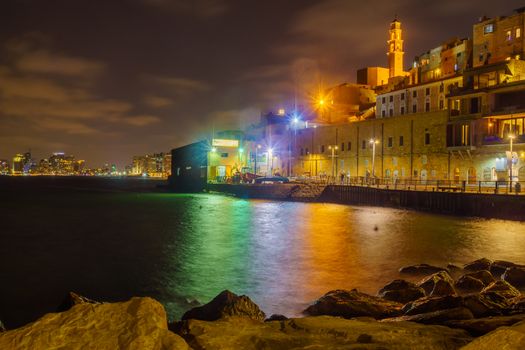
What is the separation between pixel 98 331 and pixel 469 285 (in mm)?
13203

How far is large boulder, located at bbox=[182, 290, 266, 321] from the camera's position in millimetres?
10711

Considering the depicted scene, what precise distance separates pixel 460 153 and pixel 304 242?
32043 mm

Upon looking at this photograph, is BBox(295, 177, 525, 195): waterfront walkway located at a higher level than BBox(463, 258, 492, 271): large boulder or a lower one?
higher

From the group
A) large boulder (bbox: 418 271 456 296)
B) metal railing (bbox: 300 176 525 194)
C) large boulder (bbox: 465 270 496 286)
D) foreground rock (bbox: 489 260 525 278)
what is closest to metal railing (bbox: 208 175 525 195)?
metal railing (bbox: 300 176 525 194)

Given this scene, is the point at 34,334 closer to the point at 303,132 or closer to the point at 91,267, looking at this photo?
the point at 91,267

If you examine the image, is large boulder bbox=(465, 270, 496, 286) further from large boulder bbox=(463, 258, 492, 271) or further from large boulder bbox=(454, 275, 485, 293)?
large boulder bbox=(463, 258, 492, 271)

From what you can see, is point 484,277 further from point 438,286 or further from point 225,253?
point 225,253

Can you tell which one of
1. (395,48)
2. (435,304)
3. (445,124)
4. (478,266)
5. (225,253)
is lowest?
(225,253)

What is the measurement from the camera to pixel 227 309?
10.7m

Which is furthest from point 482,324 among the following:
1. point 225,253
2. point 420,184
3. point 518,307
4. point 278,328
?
point 420,184

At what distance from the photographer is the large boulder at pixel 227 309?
1071cm

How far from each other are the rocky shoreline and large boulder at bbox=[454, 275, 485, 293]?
249 cm

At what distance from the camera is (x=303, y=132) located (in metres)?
84.9

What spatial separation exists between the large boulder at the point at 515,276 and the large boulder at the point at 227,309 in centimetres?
1007
